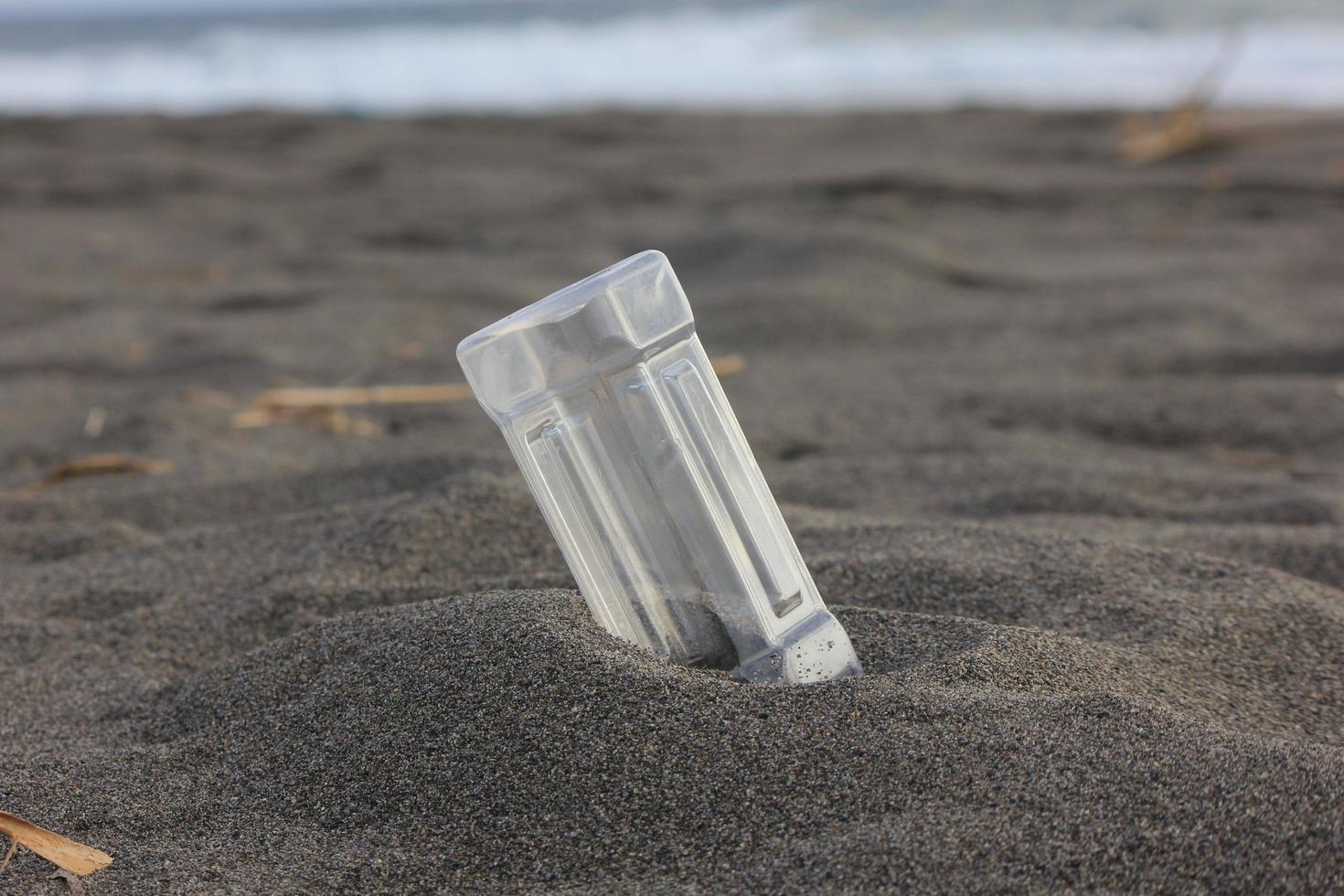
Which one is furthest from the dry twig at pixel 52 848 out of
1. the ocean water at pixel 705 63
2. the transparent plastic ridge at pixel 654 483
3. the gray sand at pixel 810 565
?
the ocean water at pixel 705 63

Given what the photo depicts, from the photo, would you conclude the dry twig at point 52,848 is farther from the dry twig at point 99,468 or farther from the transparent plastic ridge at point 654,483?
the dry twig at point 99,468

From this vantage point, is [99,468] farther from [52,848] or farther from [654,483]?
[654,483]

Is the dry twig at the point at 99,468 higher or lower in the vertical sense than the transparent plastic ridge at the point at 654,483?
higher

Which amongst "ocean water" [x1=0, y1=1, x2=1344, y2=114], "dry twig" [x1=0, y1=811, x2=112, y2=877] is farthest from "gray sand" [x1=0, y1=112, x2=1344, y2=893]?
"ocean water" [x1=0, y1=1, x2=1344, y2=114]

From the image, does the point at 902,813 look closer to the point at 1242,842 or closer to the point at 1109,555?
the point at 1242,842

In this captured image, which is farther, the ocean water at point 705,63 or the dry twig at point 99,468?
the ocean water at point 705,63

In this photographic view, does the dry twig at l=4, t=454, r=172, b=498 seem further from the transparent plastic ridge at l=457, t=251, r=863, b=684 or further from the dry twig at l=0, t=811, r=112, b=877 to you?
the transparent plastic ridge at l=457, t=251, r=863, b=684

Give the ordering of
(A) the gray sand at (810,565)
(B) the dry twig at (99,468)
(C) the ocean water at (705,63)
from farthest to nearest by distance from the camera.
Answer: (C) the ocean water at (705,63), (B) the dry twig at (99,468), (A) the gray sand at (810,565)
